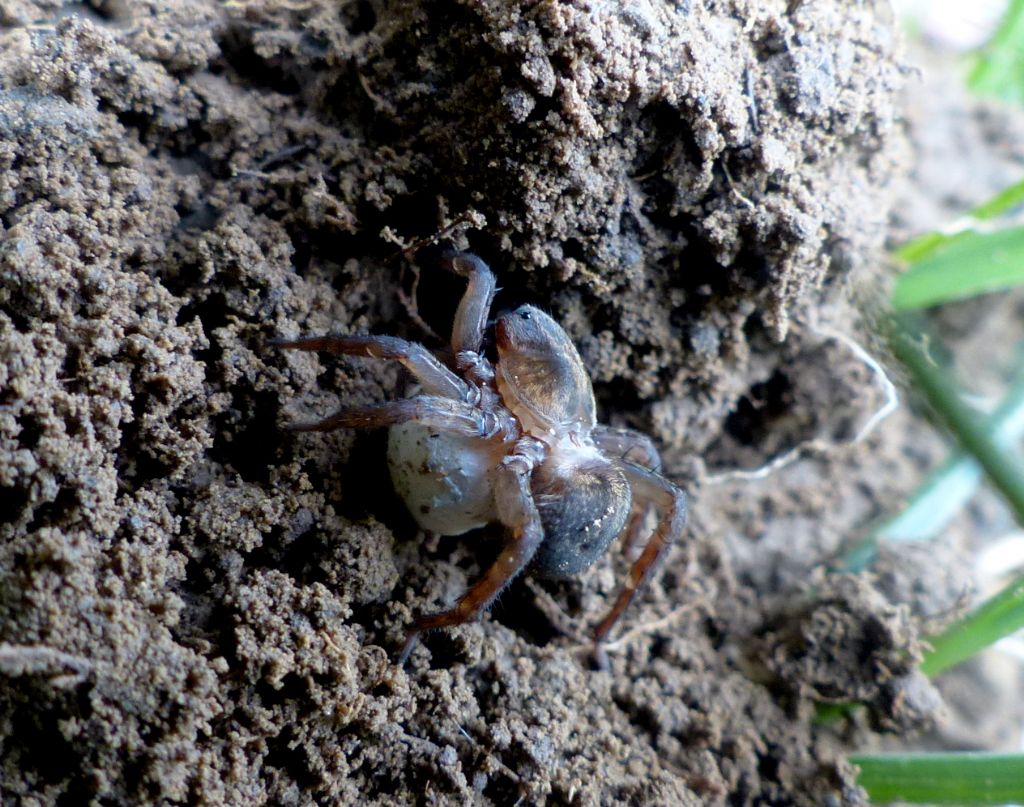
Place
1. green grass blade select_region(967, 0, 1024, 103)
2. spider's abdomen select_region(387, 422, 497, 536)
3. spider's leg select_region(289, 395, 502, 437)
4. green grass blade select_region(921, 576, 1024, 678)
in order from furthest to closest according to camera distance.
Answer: green grass blade select_region(967, 0, 1024, 103) < green grass blade select_region(921, 576, 1024, 678) < spider's abdomen select_region(387, 422, 497, 536) < spider's leg select_region(289, 395, 502, 437)

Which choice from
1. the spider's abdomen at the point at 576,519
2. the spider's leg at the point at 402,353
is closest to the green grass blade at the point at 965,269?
the spider's abdomen at the point at 576,519

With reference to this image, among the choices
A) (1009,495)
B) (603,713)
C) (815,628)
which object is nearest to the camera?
(603,713)

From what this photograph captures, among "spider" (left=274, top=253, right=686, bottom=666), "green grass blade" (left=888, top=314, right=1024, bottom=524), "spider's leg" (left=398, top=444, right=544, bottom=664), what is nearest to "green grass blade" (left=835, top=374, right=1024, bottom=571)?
"green grass blade" (left=888, top=314, right=1024, bottom=524)

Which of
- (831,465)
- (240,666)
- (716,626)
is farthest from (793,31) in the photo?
(240,666)

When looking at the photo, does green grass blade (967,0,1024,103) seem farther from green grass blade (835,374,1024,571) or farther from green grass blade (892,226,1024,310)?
green grass blade (835,374,1024,571)

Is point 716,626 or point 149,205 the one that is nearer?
point 149,205

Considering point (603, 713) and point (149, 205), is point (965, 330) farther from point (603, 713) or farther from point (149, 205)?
point (149, 205)
